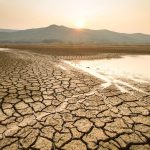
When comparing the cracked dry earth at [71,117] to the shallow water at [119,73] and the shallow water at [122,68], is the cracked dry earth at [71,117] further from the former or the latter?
the shallow water at [122,68]

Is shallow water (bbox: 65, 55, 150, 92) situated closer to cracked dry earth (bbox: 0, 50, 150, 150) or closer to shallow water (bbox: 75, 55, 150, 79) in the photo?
shallow water (bbox: 75, 55, 150, 79)

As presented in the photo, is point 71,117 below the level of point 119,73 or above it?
below

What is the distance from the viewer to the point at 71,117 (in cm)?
314

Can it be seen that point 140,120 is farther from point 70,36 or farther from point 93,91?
point 70,36

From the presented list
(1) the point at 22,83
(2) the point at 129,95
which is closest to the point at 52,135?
(2) the point at 129,95

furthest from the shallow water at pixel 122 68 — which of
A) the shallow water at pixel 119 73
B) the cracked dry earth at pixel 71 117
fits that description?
the cracked dry earth at pixel 71 117

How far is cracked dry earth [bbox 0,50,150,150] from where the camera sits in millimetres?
2416

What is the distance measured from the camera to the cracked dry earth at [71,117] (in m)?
2.42

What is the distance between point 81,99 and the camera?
13.3 feet

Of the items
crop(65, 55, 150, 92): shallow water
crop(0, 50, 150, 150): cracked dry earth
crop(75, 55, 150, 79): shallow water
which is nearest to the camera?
crop(0, 50, 150, 150): cracked dry earth

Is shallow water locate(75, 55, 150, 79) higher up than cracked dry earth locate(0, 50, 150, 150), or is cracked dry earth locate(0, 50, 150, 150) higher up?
shallow water locate(75, 55, 150, 79)

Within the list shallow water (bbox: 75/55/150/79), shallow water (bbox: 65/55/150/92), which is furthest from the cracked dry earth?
shallow water (bbox: 75/55/150/79)

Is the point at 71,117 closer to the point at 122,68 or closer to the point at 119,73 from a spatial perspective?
the point at 119,73

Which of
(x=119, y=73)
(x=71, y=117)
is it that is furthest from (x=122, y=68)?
(x=71, y=117)
